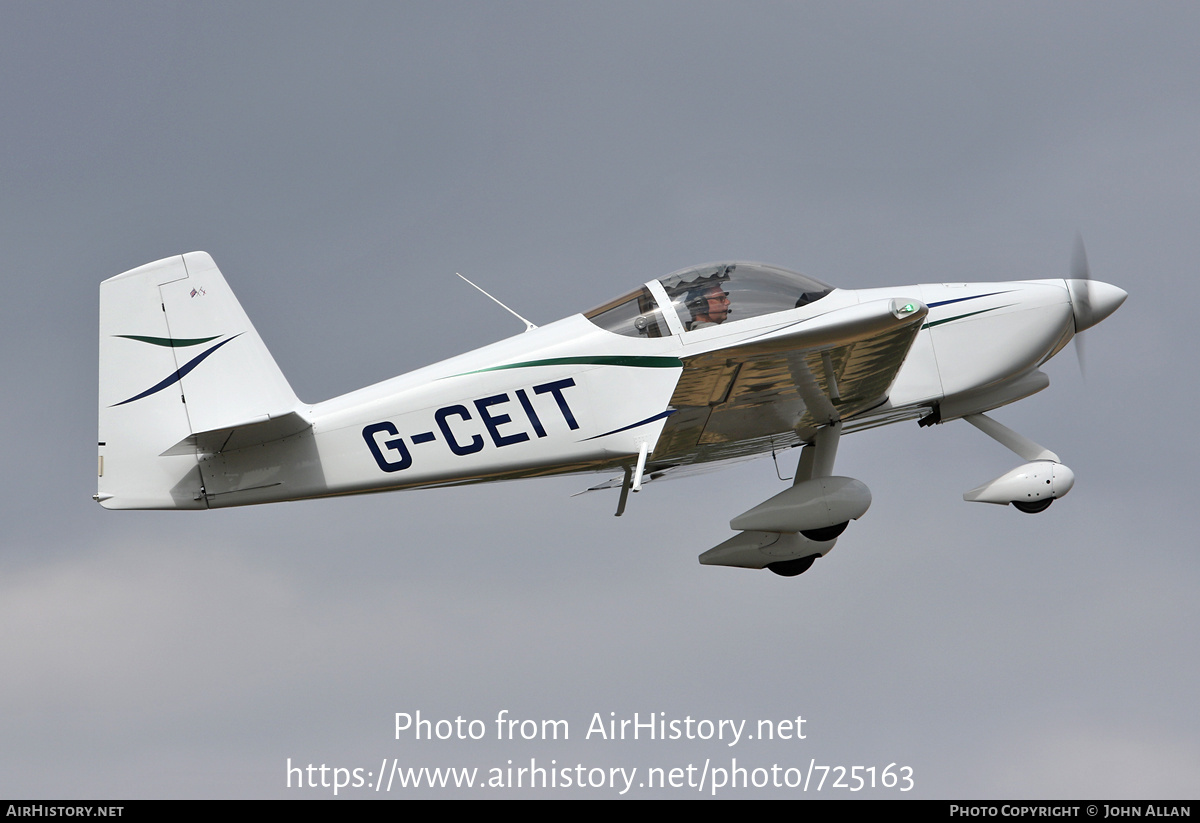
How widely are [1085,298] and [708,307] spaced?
3602 mm

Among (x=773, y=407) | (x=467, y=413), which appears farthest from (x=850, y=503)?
(x=467, y=413)

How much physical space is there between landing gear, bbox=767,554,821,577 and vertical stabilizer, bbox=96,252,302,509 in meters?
4.70

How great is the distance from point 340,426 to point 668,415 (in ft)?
8.63

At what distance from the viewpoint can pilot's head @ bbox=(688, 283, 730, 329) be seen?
28.0 ft

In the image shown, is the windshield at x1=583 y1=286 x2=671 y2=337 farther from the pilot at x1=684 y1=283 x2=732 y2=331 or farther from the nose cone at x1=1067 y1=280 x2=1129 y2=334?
the nose cone at x1=1067 y1=280 x2=1129 y2=334

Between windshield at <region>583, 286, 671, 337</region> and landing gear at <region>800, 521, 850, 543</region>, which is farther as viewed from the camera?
landing gear at <region>800, 521, 850, 543</region>

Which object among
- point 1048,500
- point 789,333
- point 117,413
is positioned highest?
point 789,333

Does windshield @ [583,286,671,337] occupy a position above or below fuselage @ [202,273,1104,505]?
above


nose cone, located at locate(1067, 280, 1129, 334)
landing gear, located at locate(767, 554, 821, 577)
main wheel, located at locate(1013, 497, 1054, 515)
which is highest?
nose cone, located at locate(1067, 280, 1129, 334)

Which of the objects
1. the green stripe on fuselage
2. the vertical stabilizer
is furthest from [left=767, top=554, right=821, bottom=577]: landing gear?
the vertical stabilizer

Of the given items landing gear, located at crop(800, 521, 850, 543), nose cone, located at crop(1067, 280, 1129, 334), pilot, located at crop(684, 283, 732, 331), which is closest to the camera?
pilot, located at crop(684, 283, 732, 331)

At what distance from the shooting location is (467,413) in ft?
28.5

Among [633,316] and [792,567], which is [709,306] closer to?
[633,316]

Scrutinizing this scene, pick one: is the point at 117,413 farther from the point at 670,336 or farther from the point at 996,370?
the point at 996,370
